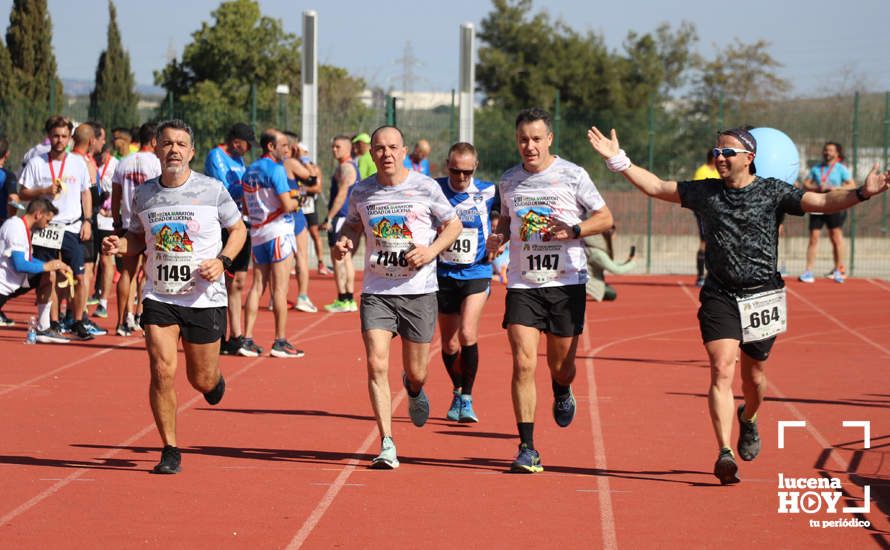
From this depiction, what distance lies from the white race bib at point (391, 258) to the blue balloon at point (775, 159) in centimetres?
239

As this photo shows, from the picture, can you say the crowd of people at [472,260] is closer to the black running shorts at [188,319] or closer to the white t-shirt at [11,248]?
the black running shorts at [188,319]

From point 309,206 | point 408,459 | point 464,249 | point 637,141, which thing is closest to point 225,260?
Answer: point 408,459

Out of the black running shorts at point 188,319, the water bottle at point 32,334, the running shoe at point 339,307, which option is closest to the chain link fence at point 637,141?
the running shoe at point 339,307

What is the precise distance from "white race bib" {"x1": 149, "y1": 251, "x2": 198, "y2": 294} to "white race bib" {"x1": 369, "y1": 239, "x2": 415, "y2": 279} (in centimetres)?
116

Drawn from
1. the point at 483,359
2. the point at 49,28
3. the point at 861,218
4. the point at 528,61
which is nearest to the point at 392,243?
the point at 483,359

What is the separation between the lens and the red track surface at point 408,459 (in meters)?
6.87

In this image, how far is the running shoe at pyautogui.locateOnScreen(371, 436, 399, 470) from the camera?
8.28 m

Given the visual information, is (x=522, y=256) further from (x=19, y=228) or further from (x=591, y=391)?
(x=19, y=228)

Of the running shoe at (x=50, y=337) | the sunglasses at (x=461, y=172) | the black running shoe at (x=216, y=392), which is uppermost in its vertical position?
the sunglasses at (x=461, y=172)

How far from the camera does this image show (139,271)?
15.7m

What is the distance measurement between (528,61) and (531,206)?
155 ft

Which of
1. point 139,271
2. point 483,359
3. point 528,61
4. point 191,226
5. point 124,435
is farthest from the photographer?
point 528,61

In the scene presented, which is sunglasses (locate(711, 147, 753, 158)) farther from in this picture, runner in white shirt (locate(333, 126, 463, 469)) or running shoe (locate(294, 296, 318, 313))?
running shoe (locate(294, 296, 318, 313))

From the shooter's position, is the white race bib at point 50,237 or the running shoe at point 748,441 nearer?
the running shoe at point 748,441
